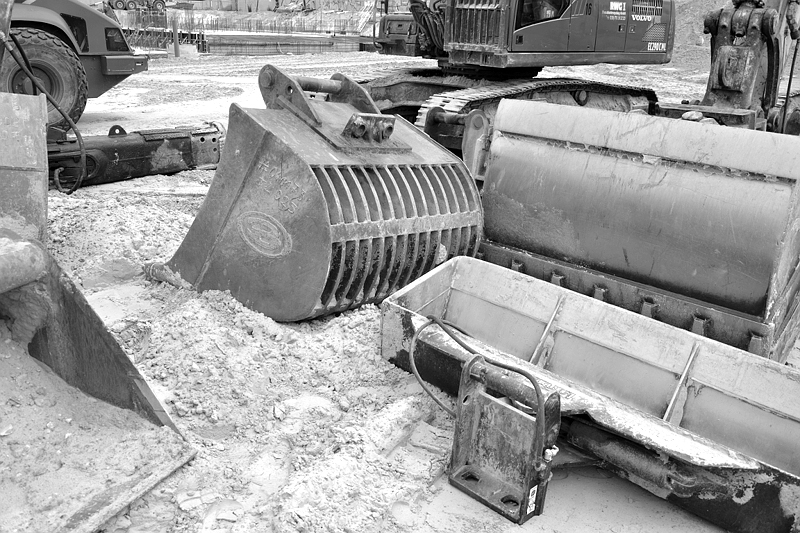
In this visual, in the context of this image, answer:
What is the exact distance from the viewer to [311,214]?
11.5 ft

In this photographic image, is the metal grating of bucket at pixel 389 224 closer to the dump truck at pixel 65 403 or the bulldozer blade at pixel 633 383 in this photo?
the bulldozer blade at pixel 633 383

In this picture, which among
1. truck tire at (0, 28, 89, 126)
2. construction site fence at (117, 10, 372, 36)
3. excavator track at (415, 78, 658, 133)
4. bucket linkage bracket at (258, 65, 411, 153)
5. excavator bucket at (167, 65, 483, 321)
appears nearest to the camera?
excavator bucket at (167, 65, 483, 321)

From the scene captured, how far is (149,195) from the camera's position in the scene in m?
6.21

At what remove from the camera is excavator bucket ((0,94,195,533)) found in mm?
2416

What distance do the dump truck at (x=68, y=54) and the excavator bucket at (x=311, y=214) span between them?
5392 millimetres

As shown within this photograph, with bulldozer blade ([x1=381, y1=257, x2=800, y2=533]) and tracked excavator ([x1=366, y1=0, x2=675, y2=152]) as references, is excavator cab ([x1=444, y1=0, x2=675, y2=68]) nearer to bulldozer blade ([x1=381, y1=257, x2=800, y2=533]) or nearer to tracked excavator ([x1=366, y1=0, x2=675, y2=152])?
tracked excavator ([x1=366, y1=0, x2=675, y2=152])

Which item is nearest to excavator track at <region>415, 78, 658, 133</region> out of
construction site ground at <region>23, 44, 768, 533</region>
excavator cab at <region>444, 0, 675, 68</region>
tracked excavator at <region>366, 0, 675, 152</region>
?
tracked excavator at <region>366, 0, 675, 152</region>

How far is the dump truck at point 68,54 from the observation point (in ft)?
28.0

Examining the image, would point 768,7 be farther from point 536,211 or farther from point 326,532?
point 326,532

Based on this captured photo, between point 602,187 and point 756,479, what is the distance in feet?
6.08

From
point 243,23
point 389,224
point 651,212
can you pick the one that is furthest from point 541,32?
point 243,23

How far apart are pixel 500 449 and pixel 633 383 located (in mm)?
1018

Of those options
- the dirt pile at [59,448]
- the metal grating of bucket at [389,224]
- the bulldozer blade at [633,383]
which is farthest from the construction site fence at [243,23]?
the dirt pile at [59,448]

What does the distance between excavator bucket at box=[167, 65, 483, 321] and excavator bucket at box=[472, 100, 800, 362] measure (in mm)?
438
